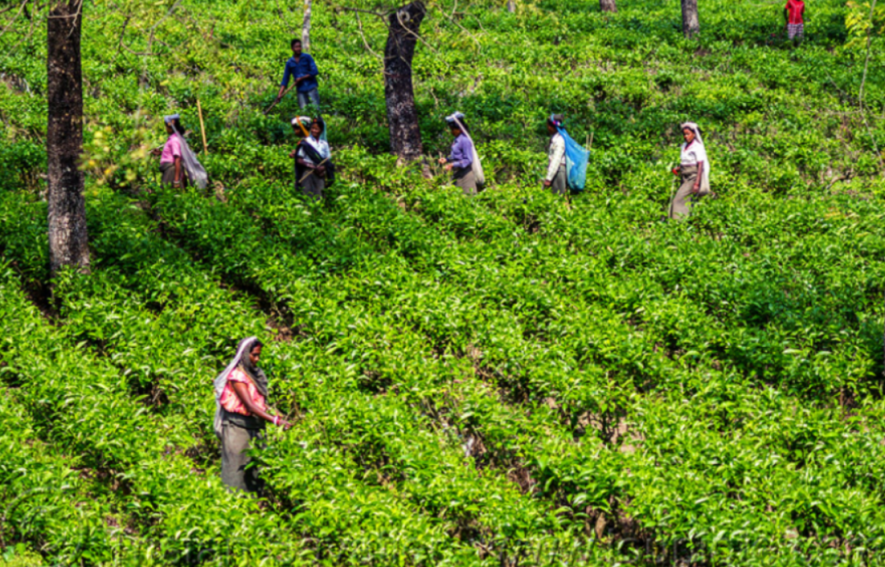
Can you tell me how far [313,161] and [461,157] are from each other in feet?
6.67

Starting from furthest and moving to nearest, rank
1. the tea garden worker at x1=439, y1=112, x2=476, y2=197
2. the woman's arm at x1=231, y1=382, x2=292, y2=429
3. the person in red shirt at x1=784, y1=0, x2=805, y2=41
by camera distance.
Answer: the person in red shirt at x1=784, y1=0, x2=805, y2=41
the tea garden worker at x1=439, y1=112, x2=476, y2=197
the woman's arm at x1=231, y1=382, x2=292, y2=429

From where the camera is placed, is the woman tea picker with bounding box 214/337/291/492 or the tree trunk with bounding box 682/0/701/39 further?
the tree trunk with bounding box 682/0/701/39

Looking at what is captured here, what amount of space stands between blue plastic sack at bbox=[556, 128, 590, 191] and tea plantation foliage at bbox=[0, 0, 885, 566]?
35 cm

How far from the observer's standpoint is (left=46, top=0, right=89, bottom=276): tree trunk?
9062 mm

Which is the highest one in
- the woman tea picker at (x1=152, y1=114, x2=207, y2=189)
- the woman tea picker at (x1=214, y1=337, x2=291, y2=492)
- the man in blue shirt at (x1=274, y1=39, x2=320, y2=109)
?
the man in blue shirt at (x1=274, y1=39, x2=320, y2=109)

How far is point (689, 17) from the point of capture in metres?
21.1

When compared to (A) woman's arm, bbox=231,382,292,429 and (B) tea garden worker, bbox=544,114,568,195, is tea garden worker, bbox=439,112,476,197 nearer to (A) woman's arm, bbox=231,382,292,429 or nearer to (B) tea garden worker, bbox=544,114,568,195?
(B) tea garden worker, bbox=544,114,568,195

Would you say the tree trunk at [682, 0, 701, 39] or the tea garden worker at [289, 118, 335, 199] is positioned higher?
the tree trunk at [682, 0, 701, 39]

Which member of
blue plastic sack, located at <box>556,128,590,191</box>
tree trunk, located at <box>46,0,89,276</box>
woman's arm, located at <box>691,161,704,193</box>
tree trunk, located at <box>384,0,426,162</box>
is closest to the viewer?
tree trunk, located at <box>46,0,89,276</box>

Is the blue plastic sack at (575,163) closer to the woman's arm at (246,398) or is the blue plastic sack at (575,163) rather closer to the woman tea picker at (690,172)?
the woman tea picker at (690,172)

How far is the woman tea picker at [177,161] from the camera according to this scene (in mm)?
11133

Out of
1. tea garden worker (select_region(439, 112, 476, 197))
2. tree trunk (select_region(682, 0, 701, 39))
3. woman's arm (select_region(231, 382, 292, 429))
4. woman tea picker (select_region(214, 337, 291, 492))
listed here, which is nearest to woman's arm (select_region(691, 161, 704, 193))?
tea garden worker (select_region(439, 112, 476, 197))

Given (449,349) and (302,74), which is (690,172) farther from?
(302,74)

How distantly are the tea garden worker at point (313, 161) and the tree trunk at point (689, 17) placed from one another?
509 inches
